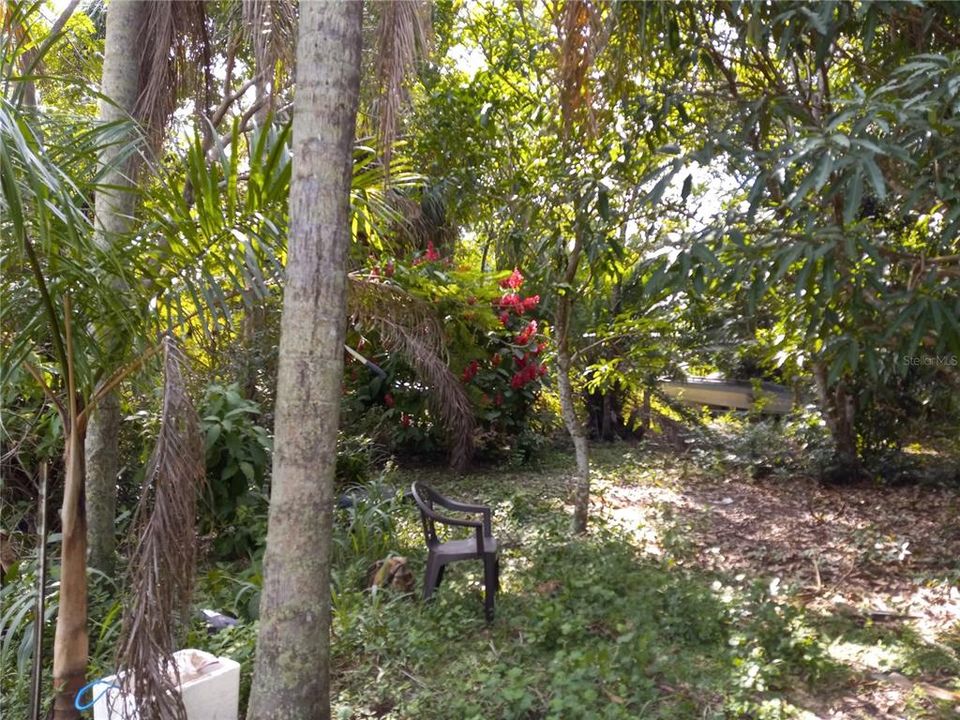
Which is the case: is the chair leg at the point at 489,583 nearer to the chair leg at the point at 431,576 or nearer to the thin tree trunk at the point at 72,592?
the chair leg at the point at 431,576

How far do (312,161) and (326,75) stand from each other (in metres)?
0.31

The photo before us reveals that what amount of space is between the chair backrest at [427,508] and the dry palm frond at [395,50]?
1.77 metres

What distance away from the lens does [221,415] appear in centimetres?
638

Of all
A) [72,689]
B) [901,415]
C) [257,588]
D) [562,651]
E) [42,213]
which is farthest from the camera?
[901,415]

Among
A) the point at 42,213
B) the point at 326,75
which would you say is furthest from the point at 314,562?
the point at 326,75

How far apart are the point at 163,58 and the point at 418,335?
301cm

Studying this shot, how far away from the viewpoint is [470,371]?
9070 millimetres

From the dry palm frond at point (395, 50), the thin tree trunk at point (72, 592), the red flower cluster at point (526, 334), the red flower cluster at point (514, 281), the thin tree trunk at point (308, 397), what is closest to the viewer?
the thin tree trunk at point (308, 397)

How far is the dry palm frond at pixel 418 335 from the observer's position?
662 cm

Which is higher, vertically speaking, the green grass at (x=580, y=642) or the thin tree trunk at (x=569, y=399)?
the thin tree trunk at (x=569, y=399)

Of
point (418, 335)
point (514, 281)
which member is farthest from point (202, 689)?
point (514, 281)

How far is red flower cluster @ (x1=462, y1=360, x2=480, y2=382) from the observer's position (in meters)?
9.02

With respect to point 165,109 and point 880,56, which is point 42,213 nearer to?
point 165,109

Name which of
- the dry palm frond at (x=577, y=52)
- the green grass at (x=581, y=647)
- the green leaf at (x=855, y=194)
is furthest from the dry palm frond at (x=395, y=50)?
the green grass at (x=581, y=647)
